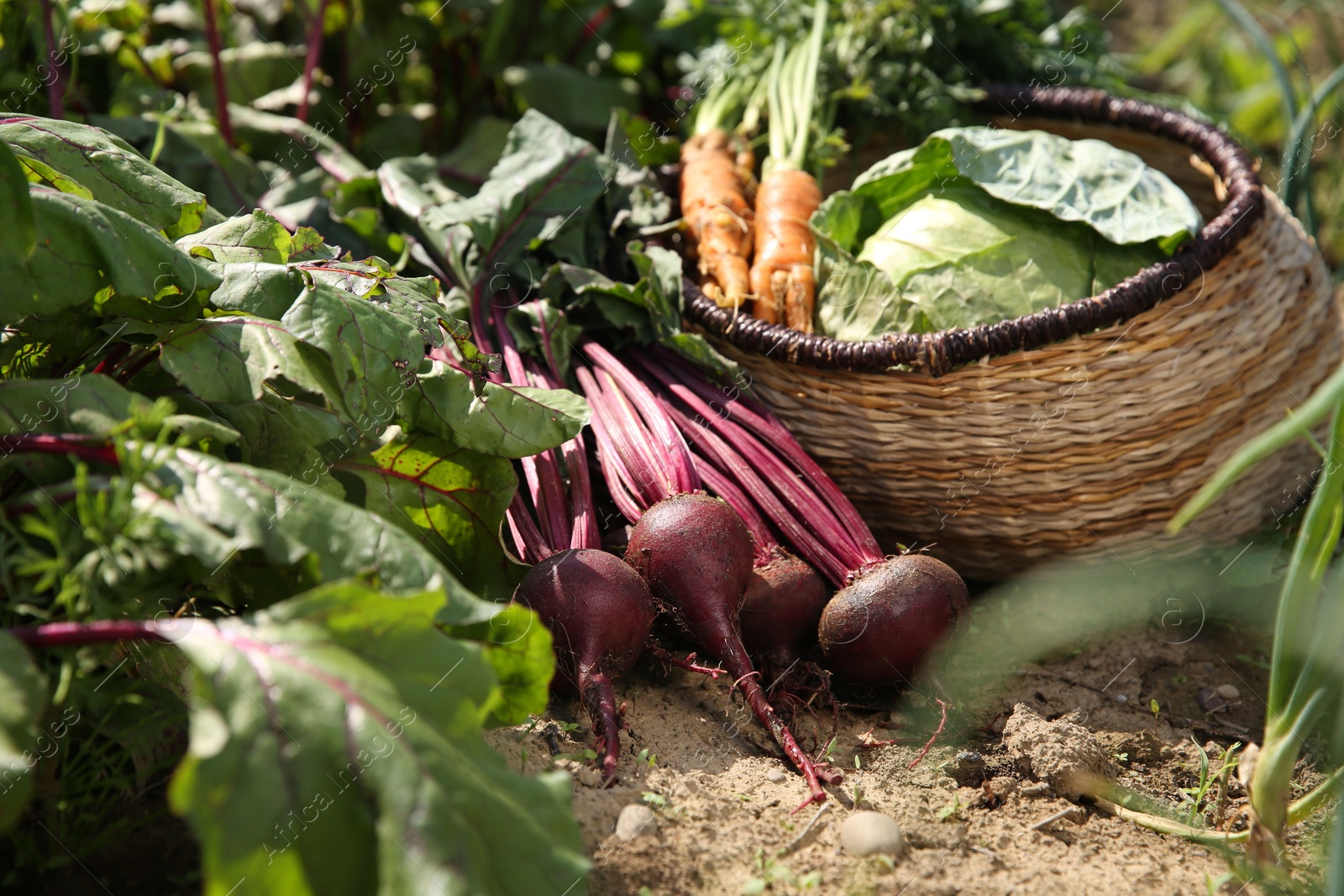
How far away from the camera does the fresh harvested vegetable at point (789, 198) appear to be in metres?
2.37

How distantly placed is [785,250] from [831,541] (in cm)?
83

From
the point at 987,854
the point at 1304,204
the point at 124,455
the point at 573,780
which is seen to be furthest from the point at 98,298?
the point at 1304,204

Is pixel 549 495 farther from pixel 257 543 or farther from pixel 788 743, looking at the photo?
pixel 257 543

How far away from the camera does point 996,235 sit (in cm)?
228

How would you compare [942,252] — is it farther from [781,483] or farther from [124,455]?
[124,455]

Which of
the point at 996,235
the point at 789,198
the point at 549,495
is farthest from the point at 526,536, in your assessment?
the point at 996,235

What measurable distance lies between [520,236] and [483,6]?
56.7 inches

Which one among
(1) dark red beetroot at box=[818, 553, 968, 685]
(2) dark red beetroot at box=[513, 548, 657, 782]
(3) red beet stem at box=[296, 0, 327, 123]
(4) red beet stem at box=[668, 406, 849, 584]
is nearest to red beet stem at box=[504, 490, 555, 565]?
(2) dark red beetroot at box=[513, 548, 657, 782]

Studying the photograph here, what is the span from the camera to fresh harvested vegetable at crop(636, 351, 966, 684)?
1.83 m

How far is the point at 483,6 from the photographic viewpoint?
11.3ft

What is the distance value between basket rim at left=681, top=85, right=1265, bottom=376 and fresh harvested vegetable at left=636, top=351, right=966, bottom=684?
0.55 feet

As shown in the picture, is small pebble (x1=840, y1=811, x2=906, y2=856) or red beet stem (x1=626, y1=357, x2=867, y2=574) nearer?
small pebble (x1=840, y1=811, x2=906, y2=856)

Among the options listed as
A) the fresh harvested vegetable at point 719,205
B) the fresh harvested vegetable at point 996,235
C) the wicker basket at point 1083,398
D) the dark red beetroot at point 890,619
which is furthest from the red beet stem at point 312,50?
the dark red beetroot at point 890,619

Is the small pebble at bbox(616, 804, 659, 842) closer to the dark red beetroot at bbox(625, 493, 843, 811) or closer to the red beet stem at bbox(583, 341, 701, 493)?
the dark red beetroot at bbox(625, 493, 843, 811)
